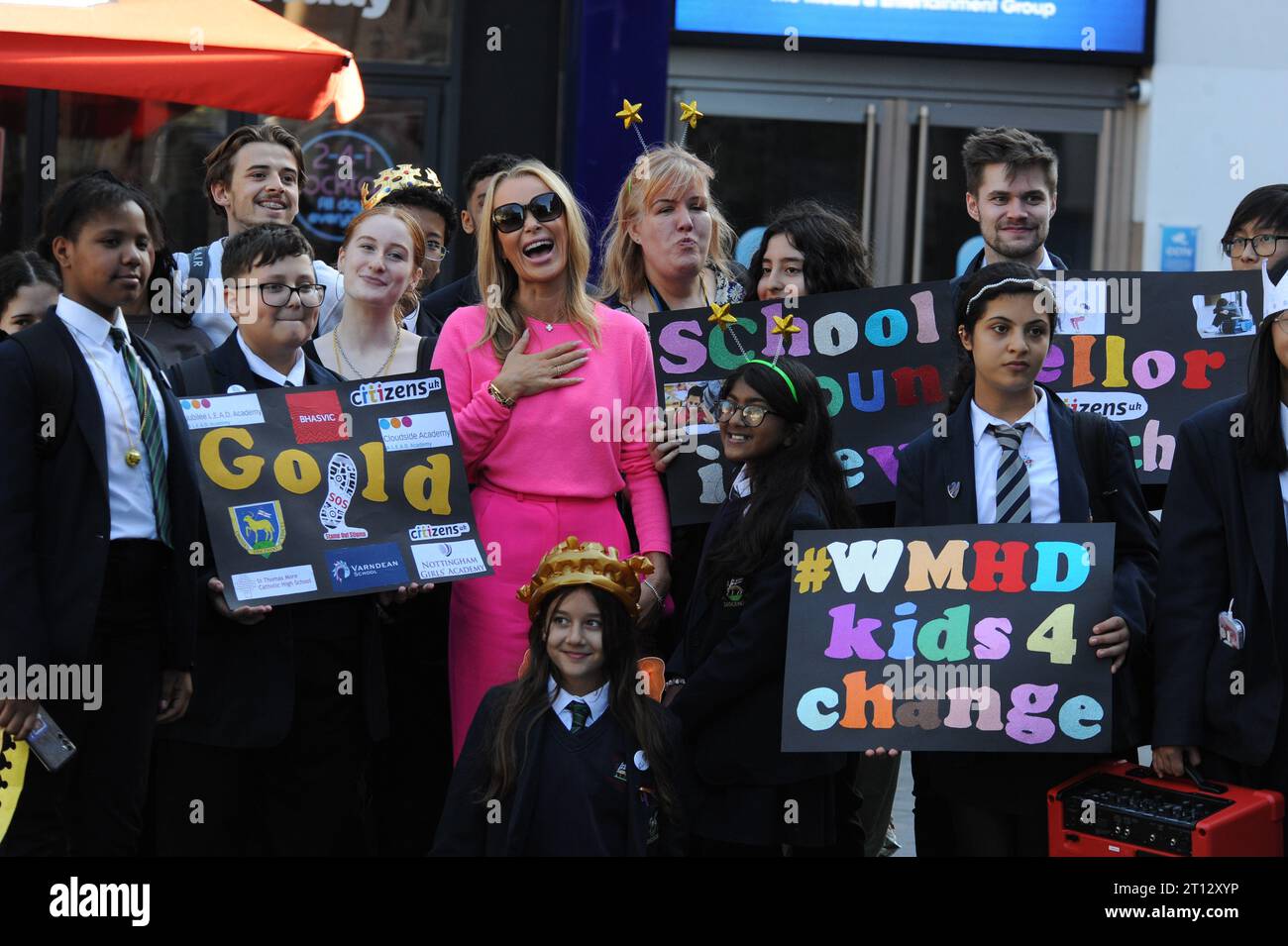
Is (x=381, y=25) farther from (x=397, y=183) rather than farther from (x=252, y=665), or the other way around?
(x=252, y=665)

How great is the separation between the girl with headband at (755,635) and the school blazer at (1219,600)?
0.97 m

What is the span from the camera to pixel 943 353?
5926mm

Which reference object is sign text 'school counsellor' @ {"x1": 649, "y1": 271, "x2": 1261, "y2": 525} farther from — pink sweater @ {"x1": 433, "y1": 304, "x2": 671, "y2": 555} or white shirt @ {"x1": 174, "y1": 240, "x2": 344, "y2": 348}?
white shirt @ {"x1": 174, "y1": 240, "x2": 344, "y2": 348}

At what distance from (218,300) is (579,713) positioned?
7.49 ft

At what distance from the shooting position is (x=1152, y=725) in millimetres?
4828

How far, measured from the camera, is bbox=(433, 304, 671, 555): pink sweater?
538 centimetres

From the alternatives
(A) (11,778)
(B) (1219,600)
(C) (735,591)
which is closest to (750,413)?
(C) (735,591)

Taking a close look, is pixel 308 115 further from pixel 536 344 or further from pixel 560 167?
pixel 560 167

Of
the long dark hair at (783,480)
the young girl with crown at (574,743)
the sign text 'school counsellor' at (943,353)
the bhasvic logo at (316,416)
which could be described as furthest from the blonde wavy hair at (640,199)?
the young girl with crown at (574,743)

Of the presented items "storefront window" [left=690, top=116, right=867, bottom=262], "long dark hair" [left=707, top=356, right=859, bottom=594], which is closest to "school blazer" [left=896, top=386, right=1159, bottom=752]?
"long dark hair" [left=707, top=356, right=859, bottom=594]

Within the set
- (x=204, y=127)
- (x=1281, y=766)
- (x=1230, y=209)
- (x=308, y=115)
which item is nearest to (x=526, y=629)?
(x=1281, y=766)
